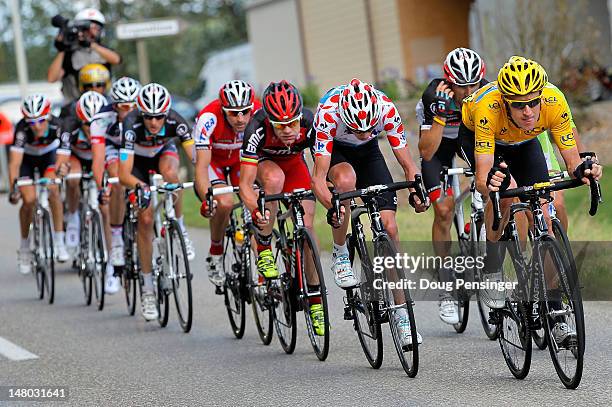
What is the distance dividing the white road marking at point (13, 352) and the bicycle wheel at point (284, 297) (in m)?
2.10

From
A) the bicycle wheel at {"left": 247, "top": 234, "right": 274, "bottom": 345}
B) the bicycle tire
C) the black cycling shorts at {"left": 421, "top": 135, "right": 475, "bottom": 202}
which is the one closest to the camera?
the bicycle wheel at {"left": 247, "top": 234, "right": 274, "bottom": 345}

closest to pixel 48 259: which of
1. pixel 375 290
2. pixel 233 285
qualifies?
pixel 233 285

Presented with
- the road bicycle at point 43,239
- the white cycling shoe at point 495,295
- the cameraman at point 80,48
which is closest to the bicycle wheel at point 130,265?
the road bicycle at point 43,239

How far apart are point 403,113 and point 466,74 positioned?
12.8 metres

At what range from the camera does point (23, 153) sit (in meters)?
14.3

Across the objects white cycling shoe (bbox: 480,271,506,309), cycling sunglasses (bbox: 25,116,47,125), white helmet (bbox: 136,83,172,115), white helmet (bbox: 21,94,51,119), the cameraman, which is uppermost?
the cameraman

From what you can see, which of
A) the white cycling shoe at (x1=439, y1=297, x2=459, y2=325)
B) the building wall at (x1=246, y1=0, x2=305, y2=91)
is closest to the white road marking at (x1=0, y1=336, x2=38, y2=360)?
the white cycling shoe at (x1=439, y1=297, x2=459, y2=325)

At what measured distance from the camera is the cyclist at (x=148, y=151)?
427 inches

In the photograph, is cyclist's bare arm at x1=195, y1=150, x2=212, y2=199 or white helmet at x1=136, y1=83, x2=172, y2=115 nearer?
cyclist's bare arm at x1=195, y1=150, x2=212, y2=199

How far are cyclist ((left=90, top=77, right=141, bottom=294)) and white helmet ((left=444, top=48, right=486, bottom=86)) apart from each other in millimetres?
4278

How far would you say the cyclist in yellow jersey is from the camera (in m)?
7.21

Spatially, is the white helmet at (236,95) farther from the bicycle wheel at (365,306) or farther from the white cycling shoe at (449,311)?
the white cycling shoe at (449,311)

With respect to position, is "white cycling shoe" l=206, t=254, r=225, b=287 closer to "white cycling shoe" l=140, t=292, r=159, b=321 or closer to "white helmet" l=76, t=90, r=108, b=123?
"white cycling shoe" l=140, t=292, r=159, b=321

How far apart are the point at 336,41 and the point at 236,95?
2303cm
